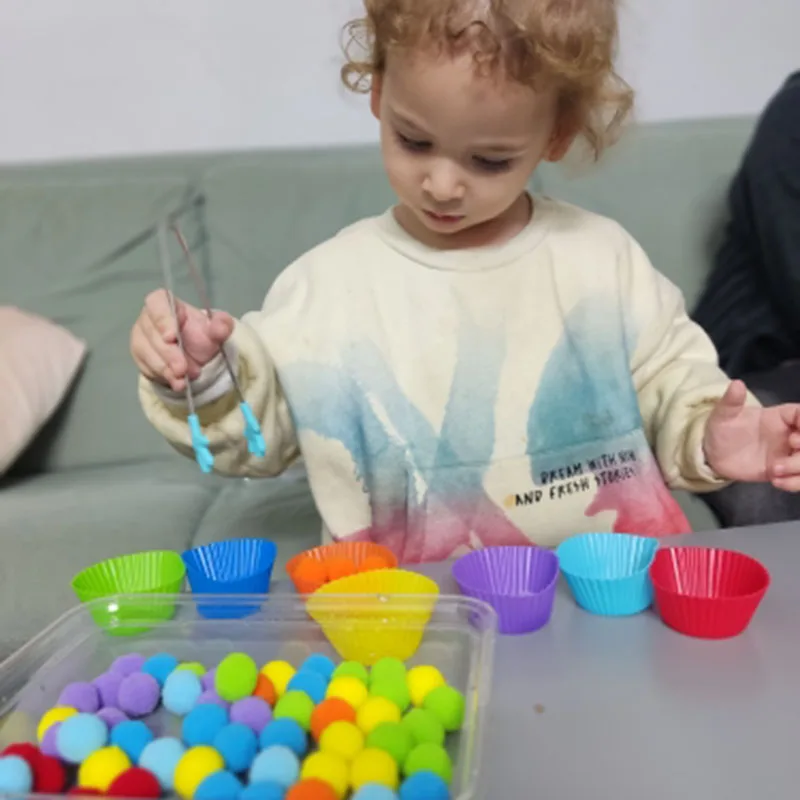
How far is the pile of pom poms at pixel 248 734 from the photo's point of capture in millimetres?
427

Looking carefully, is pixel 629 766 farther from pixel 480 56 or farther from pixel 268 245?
pixel 268 245

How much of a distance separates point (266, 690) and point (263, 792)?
0.11 m

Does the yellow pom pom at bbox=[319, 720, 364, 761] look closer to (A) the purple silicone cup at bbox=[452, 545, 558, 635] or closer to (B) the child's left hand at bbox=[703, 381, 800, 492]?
(A) the purple silicone cup at bbox=[452, 545, 558, 635]

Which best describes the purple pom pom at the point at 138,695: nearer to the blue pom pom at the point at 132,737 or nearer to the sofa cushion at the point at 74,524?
the blue pom pom at the point at 132,737

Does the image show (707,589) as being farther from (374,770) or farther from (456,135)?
(456,135)

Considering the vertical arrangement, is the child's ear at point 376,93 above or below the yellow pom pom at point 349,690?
above

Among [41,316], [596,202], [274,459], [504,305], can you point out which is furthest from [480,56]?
[41,316]

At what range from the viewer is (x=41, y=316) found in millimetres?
1481

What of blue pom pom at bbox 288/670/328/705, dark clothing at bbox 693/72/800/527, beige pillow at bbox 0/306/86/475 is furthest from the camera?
beige pillow at bbox 0/306/86/475

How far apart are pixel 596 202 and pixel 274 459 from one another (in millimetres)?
815

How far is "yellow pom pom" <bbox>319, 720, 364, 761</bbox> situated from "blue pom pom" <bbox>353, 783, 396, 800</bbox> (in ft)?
0.09

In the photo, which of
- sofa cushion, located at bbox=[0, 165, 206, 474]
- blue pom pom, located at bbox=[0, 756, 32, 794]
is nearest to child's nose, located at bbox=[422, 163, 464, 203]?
blue pom pom, located at bbox=[0, 756, 32, 794]

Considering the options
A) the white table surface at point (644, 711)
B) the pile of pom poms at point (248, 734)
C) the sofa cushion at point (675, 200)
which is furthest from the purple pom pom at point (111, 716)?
the sofa cushion at point (675, 200)

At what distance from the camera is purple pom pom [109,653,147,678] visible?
541mm
